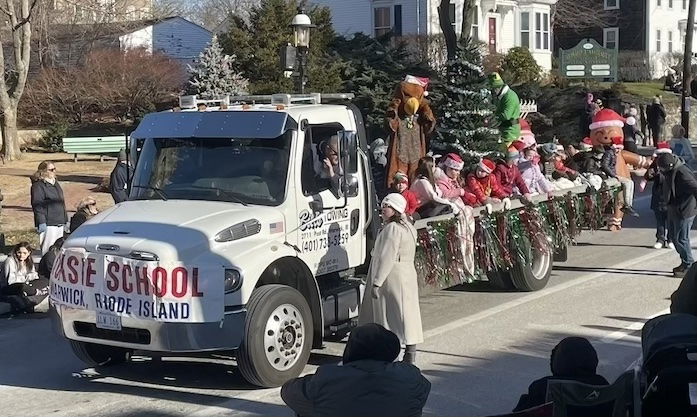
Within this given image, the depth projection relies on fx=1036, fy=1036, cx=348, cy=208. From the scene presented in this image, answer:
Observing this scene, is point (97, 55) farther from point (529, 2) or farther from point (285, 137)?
point (285, 137)

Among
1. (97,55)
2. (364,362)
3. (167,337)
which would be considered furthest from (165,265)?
(97,55)

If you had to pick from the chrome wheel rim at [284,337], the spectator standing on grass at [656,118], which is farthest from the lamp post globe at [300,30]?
the spectator standing on grass at [656,118]

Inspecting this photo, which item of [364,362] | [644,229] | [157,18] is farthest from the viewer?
[157,18]

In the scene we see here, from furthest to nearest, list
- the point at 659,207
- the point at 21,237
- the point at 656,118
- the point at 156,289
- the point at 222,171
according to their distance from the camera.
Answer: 1. the point at 656,118
2. the point at 21,237
3. the point at 659,207
4. the point at 222,171
5. the point at 156,289

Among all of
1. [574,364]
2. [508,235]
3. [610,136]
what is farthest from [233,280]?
[610,136]

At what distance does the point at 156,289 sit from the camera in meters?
8.22

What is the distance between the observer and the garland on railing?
10398mm

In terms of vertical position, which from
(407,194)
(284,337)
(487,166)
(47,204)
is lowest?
(284,337)

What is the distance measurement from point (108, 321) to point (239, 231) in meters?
1.29

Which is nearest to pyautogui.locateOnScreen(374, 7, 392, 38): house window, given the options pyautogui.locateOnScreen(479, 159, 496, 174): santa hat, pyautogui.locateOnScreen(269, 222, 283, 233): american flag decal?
pyautogui.locateOnScreen(479, 159, 496, 174): santa hat

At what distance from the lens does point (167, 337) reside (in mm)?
8242

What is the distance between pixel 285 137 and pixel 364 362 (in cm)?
422

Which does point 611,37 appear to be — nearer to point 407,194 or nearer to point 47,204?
point 47,204

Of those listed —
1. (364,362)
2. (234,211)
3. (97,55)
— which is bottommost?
(364,362)
